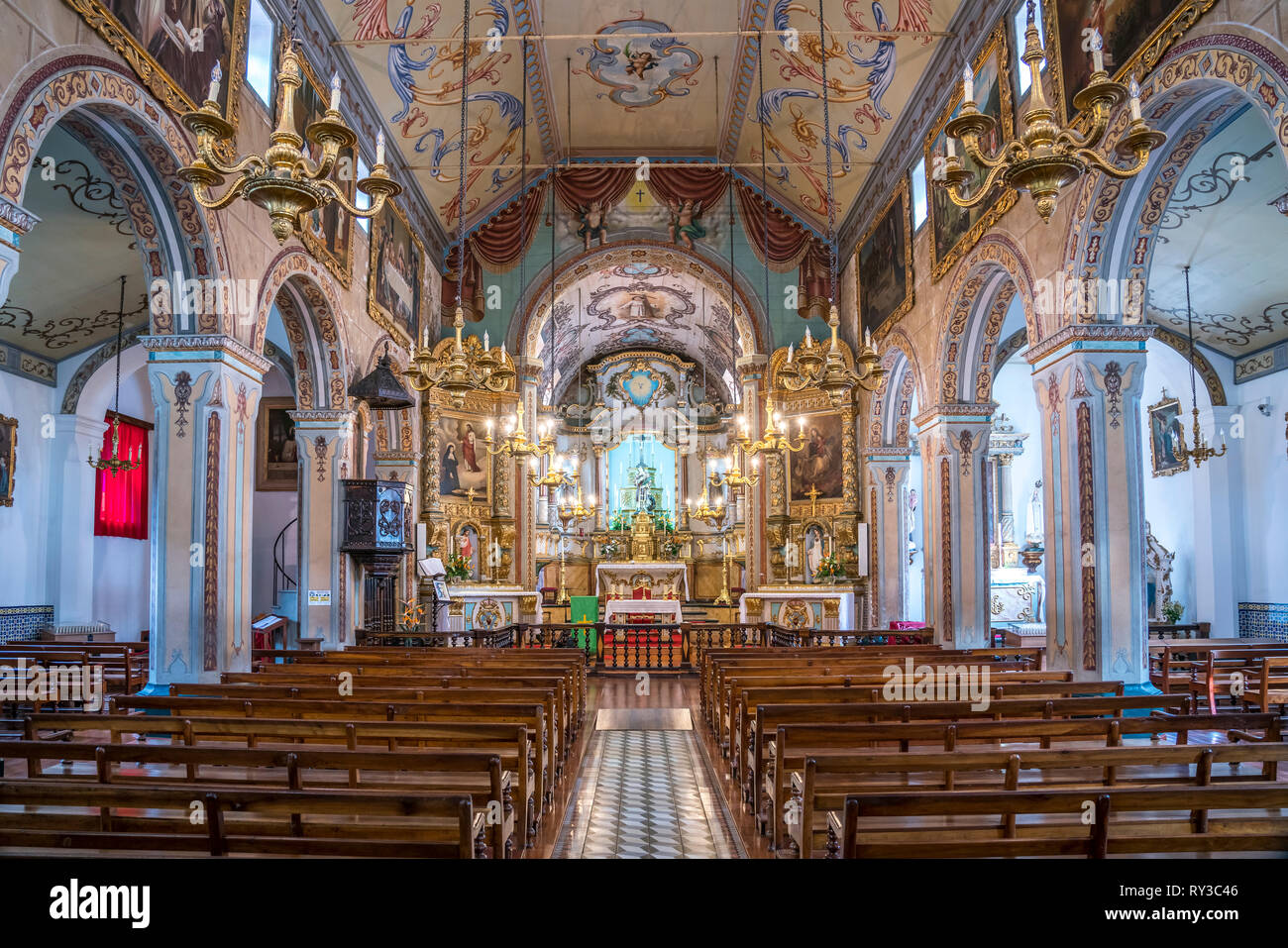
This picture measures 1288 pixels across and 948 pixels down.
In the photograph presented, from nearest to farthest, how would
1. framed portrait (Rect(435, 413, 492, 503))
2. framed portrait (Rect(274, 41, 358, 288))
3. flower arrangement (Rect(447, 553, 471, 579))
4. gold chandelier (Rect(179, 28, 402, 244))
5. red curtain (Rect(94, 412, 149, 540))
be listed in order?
gold chandelier (Rect(179, 28, 402, 244)) < framed portrait (Rect(274, 41, 358, 288)) < red curtain (Rect(94, 412, 149, 540)) < flower arrangement (Rect(447, 553, 471, 579)) < framed portrait (Rect(435, 413, 492, 503))

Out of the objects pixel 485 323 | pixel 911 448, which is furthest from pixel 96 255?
pixel 911 448

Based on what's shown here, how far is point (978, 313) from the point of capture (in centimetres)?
1250

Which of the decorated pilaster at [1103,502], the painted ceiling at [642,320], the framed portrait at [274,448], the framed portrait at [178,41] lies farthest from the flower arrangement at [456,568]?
the decorated pilaster at [1103,502]

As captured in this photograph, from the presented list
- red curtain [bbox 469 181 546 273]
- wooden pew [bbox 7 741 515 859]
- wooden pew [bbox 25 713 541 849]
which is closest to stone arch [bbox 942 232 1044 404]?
wooden pew [bbox 25 713 541 849]

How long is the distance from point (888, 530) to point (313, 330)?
1153cm

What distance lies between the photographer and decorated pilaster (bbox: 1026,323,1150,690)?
342 inches

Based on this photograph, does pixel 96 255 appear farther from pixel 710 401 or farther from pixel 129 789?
pixel 710 401

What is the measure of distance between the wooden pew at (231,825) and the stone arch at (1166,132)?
672 centimetres

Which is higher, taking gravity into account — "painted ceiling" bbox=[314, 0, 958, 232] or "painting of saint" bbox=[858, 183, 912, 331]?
"painted ceiling" bbox=[314, 0, 958, 232]

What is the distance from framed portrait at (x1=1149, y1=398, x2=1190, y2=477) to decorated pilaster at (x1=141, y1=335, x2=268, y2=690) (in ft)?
53.9

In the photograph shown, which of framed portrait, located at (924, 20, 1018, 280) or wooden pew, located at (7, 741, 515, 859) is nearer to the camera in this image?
wooden pew, located at (7, 741, 515, 859)

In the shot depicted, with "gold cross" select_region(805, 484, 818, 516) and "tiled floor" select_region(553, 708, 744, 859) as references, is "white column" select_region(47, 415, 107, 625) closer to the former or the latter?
"tiled floor" select_region(553, 708, 744, 859)

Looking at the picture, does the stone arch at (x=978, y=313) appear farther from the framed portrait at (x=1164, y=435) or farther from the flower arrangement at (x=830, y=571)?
the framed portrait at (x=1164, y=435)

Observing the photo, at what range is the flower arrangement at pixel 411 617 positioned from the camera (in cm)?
1492
